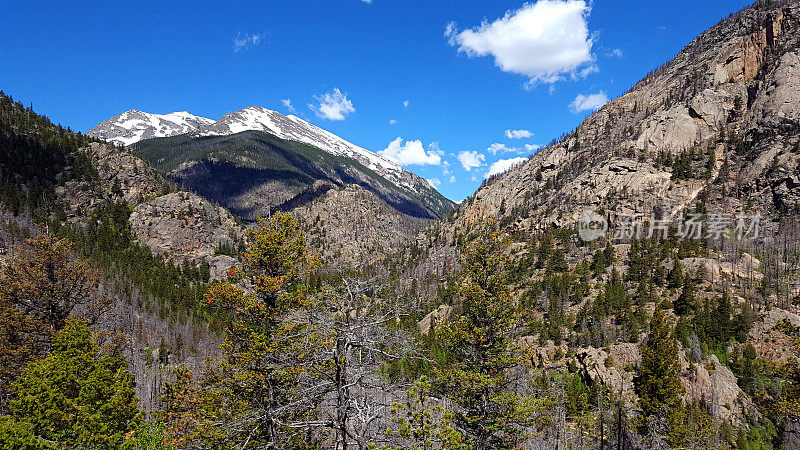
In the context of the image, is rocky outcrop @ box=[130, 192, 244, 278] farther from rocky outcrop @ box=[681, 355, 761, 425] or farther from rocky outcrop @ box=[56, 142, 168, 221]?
rocky outcrop @ box=[681, 355, 761, 425]

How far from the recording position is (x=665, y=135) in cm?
15925

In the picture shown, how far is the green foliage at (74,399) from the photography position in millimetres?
15969

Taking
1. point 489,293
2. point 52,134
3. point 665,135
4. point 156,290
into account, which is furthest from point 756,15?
point 52,134

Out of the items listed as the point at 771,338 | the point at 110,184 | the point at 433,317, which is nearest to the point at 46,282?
the point at 433,317

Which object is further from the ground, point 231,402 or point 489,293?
point 489,293

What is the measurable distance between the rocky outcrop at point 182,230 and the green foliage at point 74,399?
122249mm

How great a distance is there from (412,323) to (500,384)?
8227 centimetres

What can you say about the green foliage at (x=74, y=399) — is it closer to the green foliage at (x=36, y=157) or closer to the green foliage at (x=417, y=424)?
the green foliage at (x=417, y=424)

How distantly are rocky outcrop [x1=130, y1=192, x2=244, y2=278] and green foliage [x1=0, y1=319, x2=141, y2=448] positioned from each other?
12225 cm

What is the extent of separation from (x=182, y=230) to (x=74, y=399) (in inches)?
5706

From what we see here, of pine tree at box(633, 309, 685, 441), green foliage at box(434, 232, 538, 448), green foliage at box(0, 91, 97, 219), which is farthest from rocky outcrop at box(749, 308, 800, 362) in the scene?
green foliage at box(0, 91, 97, 219)

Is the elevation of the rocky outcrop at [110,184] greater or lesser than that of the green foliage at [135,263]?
greater

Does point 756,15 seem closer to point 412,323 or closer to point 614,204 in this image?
point 614,204

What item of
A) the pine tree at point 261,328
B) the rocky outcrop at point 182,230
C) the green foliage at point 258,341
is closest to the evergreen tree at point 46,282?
the green foliage at point 258,341
